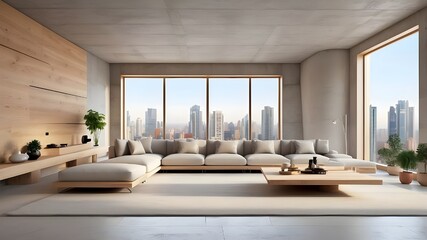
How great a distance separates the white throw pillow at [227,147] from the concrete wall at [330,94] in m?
3.27

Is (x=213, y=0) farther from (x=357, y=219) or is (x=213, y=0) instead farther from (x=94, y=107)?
(x=94, y=107)

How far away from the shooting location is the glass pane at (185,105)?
513 inches

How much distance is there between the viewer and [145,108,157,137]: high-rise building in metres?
13.2

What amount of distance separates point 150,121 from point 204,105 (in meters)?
2.02

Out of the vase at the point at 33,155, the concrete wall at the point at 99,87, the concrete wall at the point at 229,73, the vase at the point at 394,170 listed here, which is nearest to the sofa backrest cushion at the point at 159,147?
the concrete wall at the point at 99,87

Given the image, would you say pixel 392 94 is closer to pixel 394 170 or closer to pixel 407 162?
pixel 394 170

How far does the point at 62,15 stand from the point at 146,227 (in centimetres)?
498

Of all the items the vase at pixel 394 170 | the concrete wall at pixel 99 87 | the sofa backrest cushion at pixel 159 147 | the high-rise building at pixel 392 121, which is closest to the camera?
the vase at pixel 394 170

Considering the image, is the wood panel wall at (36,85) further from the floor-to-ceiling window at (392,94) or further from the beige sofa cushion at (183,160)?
the floor-to-ceiling window at (392,94)

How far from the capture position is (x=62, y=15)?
279 inches

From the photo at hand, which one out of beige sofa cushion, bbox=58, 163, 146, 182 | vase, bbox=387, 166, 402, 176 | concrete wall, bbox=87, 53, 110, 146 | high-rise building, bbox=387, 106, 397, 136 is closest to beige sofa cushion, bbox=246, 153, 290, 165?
vase, bbox=387, 166, 402, 176

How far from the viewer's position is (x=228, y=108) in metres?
13.1

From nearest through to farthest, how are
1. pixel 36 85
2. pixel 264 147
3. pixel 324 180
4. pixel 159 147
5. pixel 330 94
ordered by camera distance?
pixel 324 180
pixel 36 85
pixel 264 147
pixel 159 147
pixel 330 94

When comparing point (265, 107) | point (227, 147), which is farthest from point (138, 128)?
point (227, 147)
